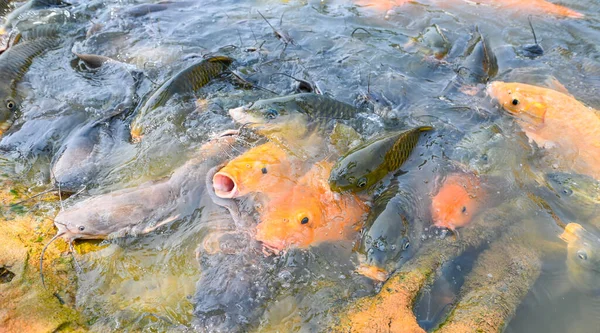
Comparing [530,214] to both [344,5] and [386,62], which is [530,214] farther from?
[344,5]

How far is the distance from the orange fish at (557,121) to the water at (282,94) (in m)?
0.16

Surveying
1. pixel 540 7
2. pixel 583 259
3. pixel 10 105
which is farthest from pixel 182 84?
pixel 540 7

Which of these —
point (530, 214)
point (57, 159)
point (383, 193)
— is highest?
point (57, 159)

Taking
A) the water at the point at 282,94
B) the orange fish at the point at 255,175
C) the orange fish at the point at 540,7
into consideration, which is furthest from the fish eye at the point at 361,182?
the orange fish at the point at 540,7

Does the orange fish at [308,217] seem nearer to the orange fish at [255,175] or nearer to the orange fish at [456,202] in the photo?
the orange fish at [255,175]

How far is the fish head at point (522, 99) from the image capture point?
431 cm

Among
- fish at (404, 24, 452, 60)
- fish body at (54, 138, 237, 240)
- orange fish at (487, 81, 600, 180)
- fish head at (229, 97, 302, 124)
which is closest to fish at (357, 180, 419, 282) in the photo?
fish head at (229, 97, 302, 124)

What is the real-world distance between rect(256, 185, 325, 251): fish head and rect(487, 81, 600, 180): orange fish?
265cm

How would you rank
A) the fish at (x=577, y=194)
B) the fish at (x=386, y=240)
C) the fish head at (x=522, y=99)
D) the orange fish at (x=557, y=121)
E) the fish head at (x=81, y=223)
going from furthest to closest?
the fish head at (x=522, y=99) → the orange fish at (x=557, y=121) → the fish at (x=577, y=194) → the fish head at (x=81, y=223) → the fish at (x=386, y=240)

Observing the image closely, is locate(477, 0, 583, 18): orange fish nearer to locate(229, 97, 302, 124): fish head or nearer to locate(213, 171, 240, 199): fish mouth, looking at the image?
locate(229, 97, 302, 124): fish head

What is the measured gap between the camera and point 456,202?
133 inches

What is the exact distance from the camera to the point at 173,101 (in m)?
4.23

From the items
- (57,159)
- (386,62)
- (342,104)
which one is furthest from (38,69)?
(386,62)

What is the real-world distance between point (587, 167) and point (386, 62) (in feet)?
9.09
